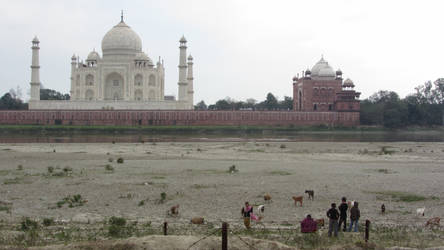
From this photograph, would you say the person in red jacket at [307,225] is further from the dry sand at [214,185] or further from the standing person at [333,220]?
the dry sand at [214,185]

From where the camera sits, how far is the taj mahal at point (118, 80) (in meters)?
50.2

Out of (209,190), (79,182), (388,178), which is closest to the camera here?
(209,190)

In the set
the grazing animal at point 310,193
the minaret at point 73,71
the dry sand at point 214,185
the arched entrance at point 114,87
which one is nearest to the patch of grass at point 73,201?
the dry sand at point 214,185

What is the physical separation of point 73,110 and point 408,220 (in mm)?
43749

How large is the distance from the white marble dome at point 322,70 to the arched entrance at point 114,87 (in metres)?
21.8

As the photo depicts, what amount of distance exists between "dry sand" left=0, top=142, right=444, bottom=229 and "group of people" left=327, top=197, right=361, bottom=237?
0.95 m

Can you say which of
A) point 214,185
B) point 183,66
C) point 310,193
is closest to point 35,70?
point 183,66

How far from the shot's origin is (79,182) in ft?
42.5

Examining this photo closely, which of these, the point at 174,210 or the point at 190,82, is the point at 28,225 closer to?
the point at 174,210

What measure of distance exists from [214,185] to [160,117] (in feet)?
122

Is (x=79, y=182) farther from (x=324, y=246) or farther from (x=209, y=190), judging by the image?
(x=324, y=246)

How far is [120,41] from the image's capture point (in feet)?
173

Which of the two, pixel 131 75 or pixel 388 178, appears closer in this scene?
pixel 388 178

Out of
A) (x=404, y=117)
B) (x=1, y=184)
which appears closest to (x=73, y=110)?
(x=404, y=117)
